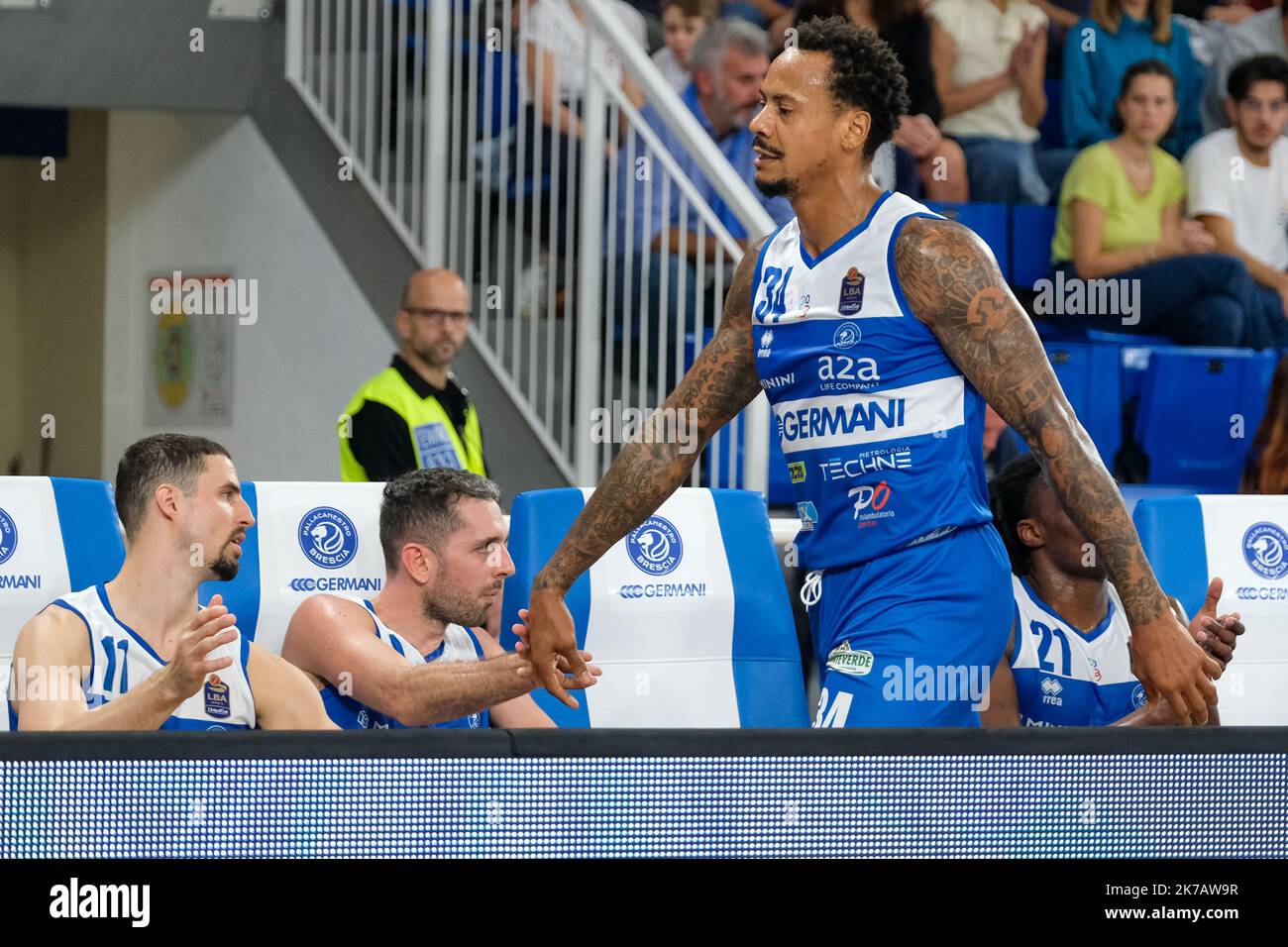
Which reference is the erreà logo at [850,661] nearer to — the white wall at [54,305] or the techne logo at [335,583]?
the techne logo at [335,583]

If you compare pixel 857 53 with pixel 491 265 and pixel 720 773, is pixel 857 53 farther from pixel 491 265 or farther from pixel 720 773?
pixel 491 265

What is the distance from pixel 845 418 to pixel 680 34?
13.8 ft

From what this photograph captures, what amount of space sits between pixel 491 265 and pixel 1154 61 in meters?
2.67

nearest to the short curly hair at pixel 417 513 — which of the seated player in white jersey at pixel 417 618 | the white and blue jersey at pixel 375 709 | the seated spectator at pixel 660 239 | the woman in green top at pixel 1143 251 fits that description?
the seated player in white jersey at pixel 417 618

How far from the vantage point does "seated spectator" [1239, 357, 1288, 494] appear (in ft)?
19.7

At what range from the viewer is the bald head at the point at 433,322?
5.34 meters

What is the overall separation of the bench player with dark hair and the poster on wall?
4.90 metres

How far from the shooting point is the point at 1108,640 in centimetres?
375

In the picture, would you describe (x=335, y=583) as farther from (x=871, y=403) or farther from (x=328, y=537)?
(x=871, y=403)

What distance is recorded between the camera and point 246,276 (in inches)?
300

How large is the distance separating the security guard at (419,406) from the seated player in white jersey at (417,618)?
126 cm

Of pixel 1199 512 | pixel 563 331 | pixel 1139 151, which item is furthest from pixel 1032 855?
pixel 1139 151

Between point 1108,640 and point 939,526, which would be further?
point 1108,640
